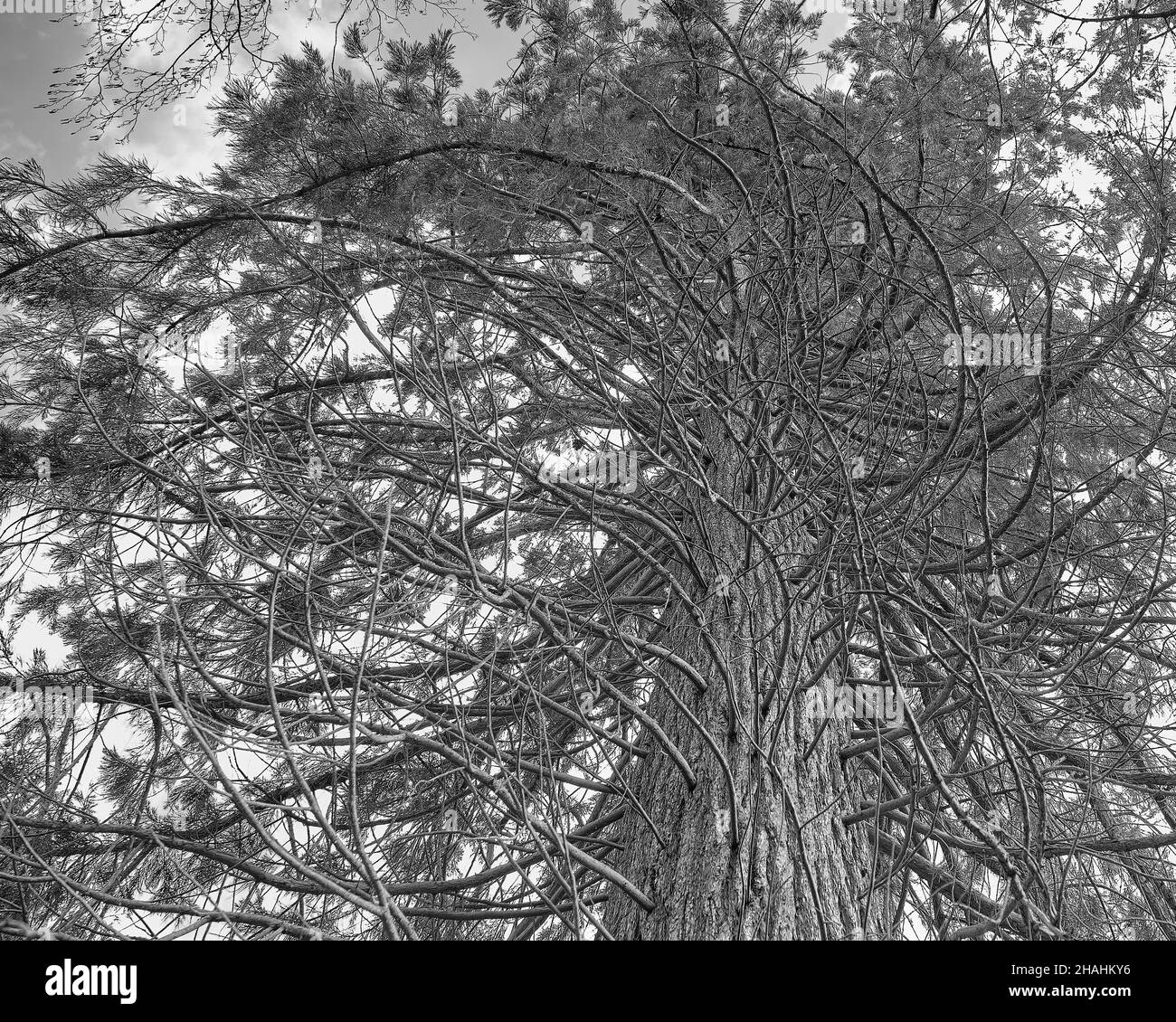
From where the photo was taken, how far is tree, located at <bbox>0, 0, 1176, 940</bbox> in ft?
7.46

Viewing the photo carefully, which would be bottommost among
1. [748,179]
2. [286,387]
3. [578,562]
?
[578,562]

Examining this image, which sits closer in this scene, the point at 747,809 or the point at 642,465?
the point at 747,809

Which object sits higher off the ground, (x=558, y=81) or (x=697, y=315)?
(x=558, y=81)

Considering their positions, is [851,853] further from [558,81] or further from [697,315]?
[558,81]

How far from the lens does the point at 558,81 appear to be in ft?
12.9

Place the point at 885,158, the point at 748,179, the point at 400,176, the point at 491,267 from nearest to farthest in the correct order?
the point at 491,267 < the point at 400,176 < the point at 885,158 < the point at 748,179

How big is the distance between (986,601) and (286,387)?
3169 millimetres

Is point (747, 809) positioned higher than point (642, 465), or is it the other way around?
point (642, 465)

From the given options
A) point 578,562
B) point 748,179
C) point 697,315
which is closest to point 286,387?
point 578,562

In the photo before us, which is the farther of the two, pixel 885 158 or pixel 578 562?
pixel 578 562

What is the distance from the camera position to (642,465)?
4414mm

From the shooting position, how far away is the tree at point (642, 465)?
7.46 feet
